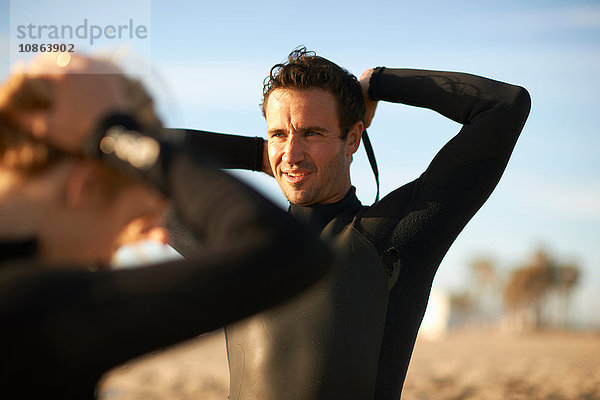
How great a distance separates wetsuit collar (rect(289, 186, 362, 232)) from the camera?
2.84m

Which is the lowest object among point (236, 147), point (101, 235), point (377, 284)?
point (377, 284)

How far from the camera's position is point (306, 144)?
280cm

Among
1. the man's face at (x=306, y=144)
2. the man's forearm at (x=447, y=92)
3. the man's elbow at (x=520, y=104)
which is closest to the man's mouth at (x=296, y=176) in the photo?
the man's face at (x=306, y=144)

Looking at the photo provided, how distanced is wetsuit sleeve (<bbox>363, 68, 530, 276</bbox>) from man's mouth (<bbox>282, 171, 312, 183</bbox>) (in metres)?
0.37

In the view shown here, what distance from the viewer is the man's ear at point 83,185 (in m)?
1.21

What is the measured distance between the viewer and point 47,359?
3.42ft

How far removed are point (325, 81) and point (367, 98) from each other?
0.35 m

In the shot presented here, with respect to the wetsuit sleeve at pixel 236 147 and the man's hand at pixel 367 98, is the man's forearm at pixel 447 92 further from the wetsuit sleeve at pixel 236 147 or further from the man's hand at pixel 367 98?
the wetsuit sleeve at pixel 236 147

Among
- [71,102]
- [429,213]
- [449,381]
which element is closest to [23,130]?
[71,102]

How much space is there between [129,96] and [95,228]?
29 centimetres

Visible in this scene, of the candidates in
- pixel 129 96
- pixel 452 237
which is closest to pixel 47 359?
pixel 129 96

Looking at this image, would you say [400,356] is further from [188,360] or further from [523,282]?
[523,282]

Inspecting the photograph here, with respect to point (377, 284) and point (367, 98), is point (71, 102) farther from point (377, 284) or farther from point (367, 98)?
point (367, 98)

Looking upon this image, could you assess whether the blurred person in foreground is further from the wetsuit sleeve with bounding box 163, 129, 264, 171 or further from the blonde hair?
the wetsuit sleeve with bounding box 163, 129, 264, 171
